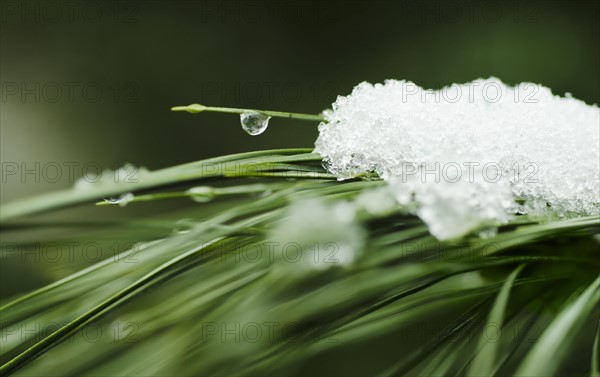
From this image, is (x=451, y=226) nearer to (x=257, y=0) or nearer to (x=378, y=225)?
(x=378, y=225)

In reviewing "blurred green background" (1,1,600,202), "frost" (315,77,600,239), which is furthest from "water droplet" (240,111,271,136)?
"blurred green background" (1,1,600,202)

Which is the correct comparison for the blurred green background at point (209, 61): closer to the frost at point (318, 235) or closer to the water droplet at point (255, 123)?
the water droplet at point (255, 123)

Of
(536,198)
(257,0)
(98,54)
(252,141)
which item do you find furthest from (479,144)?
(98,54)

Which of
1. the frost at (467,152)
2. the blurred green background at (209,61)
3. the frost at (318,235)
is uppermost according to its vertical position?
the blurred green background at (209,61)

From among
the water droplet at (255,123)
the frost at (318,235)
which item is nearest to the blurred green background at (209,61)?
the water droplet at (255,123)

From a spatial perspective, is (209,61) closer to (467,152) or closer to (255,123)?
(255,123)
